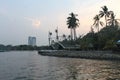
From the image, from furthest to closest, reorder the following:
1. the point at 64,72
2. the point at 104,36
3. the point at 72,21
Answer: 1. the point at 72,21
2. the point at 104,36
3. the point at 64,72

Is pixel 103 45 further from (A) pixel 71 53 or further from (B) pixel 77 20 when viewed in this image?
(B) pixel 77 20

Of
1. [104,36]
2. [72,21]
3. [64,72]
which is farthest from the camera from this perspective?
[72,21]

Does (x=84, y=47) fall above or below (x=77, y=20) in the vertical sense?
below

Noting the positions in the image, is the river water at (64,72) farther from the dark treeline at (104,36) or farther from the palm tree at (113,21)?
the palm tree at (113,21)

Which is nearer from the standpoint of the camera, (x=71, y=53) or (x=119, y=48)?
(x=119, y=48)

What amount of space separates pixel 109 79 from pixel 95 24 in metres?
88.8

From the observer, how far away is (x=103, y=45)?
10056 centimetres

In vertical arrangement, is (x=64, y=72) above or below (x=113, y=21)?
below

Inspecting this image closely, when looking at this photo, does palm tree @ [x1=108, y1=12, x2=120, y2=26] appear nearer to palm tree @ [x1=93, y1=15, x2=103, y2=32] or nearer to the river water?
palm tree @ [x1=93, y1=15, x2=103, y2=32]

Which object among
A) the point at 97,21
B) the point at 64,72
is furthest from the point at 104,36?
the point at 64,72

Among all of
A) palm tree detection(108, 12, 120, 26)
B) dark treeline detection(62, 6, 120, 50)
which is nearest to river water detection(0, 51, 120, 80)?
dark treeline detection(62, 6, 120, 50)

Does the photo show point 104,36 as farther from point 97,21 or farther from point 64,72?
point 64,72

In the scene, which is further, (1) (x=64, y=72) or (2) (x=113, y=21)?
(2) (x=113, y=21)

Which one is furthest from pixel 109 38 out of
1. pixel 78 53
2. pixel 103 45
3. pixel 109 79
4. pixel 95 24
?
pixel 109 79
